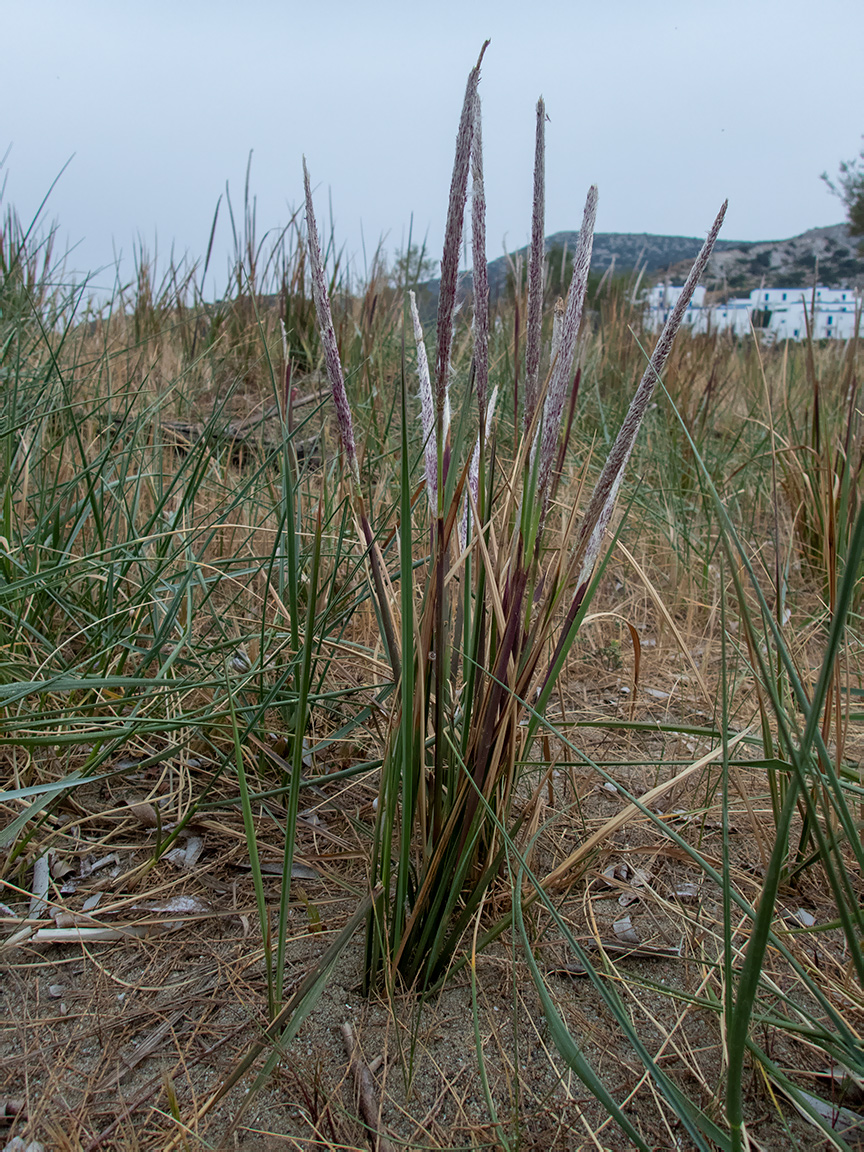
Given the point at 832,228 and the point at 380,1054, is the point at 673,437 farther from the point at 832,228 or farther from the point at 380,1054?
the point at 832,228

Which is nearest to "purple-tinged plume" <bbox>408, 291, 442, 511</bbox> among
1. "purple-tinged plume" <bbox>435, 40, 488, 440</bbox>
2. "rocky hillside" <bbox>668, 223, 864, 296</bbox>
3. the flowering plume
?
the flowering plume

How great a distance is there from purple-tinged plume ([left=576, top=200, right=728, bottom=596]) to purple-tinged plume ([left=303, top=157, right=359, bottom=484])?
0.92 ft

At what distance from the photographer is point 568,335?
72 centimetres

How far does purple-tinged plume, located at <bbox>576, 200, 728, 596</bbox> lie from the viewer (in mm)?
694

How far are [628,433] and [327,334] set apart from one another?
0.35m

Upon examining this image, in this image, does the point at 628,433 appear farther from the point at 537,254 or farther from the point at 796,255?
the point at 796,255

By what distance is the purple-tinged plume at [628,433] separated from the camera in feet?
2.28

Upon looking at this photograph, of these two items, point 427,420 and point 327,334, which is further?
point 427,420

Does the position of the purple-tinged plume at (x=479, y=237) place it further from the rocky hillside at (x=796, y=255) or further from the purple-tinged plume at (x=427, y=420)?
the rocky hillside at (x=796, y=255)

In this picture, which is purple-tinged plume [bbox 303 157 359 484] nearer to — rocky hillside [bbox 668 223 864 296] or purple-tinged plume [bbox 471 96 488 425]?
purple-tinged plume [bbox 471 96 488 425]

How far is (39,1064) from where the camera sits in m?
0.79

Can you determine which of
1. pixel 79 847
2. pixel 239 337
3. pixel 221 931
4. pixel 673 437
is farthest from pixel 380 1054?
pixel 239 337

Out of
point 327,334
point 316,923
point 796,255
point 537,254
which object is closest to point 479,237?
point 537,254

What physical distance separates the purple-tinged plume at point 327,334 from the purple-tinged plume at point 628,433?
0.28m
